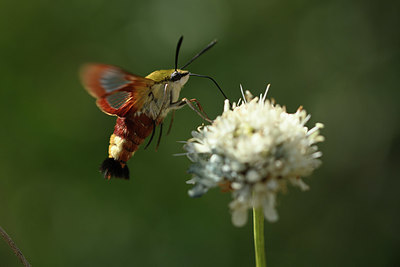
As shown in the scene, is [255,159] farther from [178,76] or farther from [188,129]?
[188,129]

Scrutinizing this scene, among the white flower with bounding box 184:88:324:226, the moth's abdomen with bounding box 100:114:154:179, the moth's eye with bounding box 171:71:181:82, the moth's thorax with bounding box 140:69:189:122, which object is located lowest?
the white flower with bounding box 184:88:324:226

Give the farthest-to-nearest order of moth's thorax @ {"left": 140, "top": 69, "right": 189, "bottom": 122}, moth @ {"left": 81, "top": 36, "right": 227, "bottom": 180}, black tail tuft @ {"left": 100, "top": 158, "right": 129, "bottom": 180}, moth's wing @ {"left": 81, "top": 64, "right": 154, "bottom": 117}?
moth's thorax @ {"left": 140, "top": 69, "right": 189, "bottom": 122} < black tail tuft @ {"left": 100, "top": 158, "right": 129, "bottom": 180} < moth @ {"left": 81, "top": 36, "right": 227, "bottom": 180} < moth's wing @ {"left": 81, "top": 64, "right": 154, "bottom": 117}

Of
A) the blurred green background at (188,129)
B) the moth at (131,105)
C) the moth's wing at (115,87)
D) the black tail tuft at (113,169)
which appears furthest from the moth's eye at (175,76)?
the blurred green background at (188,129)

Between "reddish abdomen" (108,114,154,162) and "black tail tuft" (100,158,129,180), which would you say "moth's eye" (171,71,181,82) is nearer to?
"reddish abdomen" (108,114,154,162)

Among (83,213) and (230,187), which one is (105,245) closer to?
(83,213)

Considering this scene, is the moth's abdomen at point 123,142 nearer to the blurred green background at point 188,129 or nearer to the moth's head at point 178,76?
the moth's head at point 178,76

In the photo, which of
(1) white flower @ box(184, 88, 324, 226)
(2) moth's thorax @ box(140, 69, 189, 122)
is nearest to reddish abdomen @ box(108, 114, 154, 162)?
(2) moth's thorax @ box(140, 69, 189, 122)

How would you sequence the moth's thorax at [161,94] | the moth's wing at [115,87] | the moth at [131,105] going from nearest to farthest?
the moth's wing at [115,87]
the moth at [131,105]
the moth's thorax at [161,94]
